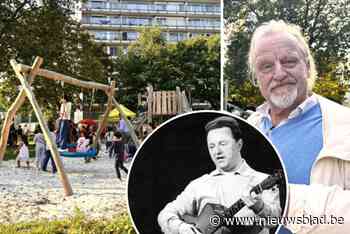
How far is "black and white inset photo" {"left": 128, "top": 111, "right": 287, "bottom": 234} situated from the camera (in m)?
1.66

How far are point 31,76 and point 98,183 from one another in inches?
77.1

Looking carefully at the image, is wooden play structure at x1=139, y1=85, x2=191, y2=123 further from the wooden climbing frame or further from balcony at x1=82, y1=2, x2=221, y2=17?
balcony at x1=82, y1=2, x2=221, y2=17

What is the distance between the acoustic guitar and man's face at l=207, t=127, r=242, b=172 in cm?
13

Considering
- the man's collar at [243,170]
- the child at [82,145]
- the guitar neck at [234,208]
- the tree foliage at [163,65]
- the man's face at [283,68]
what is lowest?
the child at [82,145]

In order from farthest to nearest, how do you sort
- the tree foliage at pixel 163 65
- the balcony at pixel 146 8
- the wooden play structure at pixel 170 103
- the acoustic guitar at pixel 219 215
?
the tree foliage at pixel 163 65
the balcony at pixel 146 8
the wooden play structure at pixel 170 103
the acoustic guitar at pixel 219 215

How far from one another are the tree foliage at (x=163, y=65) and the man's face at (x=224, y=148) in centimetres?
1097

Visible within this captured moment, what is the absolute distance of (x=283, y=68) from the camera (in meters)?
1.73

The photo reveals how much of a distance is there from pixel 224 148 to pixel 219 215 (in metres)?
0.26

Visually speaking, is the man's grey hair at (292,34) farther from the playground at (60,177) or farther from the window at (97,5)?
the window at (97,5)

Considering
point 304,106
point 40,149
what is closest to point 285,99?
point 304,106

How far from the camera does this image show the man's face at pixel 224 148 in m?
1.69

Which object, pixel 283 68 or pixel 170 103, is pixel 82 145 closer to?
pixel 170 103

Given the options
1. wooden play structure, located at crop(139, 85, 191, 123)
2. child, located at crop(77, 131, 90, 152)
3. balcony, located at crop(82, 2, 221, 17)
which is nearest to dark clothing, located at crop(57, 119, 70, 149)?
child, located at crop(77, 131, 90, 152)

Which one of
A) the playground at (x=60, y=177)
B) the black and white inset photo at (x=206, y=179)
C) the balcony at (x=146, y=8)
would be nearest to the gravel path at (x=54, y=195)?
the playground at (x=60, y=177)
